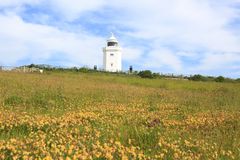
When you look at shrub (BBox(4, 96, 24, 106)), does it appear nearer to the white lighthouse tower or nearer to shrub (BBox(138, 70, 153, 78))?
shrub (BBox(138, 70, 153, 78))

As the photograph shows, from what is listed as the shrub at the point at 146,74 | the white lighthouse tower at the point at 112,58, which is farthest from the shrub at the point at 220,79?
the white lighthouse tower at the point at 112,58

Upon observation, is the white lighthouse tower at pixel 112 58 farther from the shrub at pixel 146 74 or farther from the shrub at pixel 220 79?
the shrub at pixel 220 79

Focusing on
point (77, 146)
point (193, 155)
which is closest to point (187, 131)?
point (193, 155)

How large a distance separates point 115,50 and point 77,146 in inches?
3557

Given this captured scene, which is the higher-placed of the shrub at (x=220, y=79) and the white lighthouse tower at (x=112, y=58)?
the white lighthouse tower at (x=112, y=58)

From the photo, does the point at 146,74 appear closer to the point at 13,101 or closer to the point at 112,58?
the point at 112,58

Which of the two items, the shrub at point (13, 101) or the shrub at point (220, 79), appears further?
the shrub at point (220, 79)

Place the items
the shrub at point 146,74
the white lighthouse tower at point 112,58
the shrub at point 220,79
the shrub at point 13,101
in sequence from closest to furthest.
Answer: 1. the shrub at point 13,101
2. the shrub at point 146,74
3. the shrub at point 220,79
4. the white lighthouse tower at point 112,58

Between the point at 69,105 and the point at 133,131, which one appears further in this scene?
the point at 69,105

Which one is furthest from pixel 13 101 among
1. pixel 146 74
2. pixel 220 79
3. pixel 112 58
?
pixel 112 58

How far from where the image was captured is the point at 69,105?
15844 mm

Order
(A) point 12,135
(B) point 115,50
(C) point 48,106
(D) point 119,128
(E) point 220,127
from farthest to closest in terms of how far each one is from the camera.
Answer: (B) point 115,50, (C) point 48,106, (E) point 220,127, (D) point 119,128, (A) point 12,135

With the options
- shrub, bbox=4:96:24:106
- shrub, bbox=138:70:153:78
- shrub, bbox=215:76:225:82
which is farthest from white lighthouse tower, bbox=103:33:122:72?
shrub, bbox=4:96:24:106

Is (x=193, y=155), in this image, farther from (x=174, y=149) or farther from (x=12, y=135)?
(x=12, y=135)
